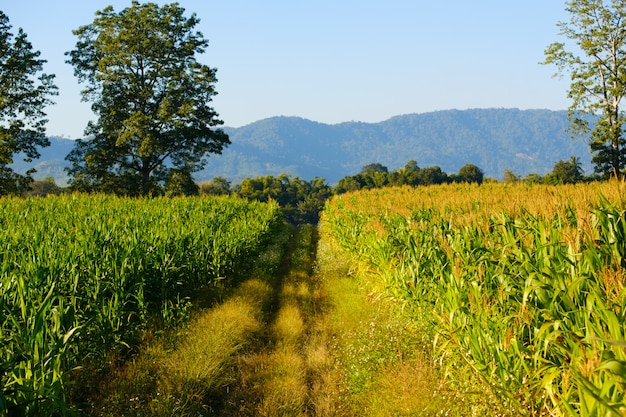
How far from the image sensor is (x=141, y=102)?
39.8 meters

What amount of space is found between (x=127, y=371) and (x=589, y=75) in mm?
49755

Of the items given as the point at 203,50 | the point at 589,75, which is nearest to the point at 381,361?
the point at 203,50

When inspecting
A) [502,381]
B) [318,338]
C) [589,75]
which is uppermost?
[589,75]

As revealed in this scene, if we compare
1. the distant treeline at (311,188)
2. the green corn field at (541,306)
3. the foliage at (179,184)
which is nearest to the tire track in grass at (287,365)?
the green corn field at (541,306)

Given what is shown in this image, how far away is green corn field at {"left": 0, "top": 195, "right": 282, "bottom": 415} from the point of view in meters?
4.45

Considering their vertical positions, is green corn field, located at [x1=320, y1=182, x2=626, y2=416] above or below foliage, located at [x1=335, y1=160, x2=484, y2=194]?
below

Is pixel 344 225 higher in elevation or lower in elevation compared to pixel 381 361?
higher

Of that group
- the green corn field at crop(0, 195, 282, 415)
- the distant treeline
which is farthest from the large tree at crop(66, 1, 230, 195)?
the distant treeline

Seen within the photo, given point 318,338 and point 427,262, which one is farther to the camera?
point 318,338

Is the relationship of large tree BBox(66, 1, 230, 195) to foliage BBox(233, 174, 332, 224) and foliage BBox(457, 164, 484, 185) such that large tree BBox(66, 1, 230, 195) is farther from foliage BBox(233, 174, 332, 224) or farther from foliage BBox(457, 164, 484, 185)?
foliage BBox(457, 164, 484, 185)

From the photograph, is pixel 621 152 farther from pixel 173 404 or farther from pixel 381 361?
pixel 173 404

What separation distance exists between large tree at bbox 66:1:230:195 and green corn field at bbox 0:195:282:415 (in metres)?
26.3

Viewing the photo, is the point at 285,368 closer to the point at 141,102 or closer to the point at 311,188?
the point at 141,102

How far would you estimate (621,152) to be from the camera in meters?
44.2
